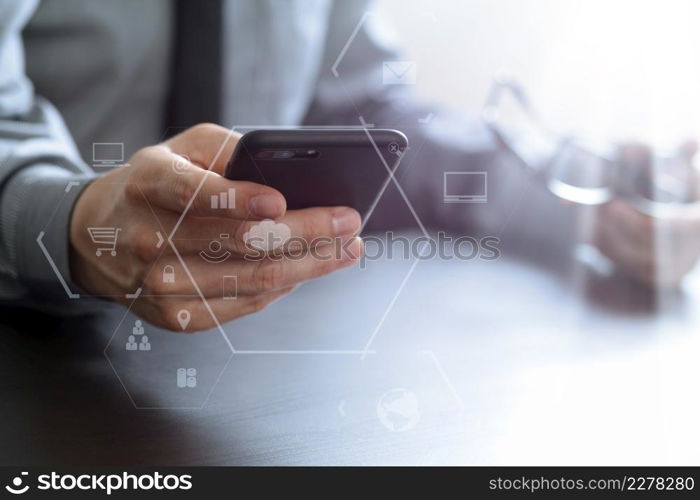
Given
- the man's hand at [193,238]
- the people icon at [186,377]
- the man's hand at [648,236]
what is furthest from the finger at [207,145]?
the man's hand at [648,236]

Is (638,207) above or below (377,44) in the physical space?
below

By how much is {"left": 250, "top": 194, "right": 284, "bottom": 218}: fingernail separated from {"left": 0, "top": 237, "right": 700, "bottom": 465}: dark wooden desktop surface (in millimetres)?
63

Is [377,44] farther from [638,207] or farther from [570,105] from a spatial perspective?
[638,207]

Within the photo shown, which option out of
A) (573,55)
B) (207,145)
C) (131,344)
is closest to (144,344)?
(131,344)

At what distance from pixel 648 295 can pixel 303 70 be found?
0.29 m

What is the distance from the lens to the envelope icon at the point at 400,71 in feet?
1.26

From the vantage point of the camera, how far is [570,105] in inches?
18.0

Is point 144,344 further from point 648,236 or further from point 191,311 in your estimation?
point 648,236

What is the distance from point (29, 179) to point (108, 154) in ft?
0.24

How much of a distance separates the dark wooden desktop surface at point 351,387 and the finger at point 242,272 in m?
0.02

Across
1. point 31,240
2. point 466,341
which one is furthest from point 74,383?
point 466,341

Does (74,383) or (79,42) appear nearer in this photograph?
Result: (74,383)

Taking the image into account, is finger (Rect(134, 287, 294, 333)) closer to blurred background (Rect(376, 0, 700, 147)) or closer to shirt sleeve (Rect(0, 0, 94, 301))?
shirt sleeve (Rect(0, 0, 94, 301))

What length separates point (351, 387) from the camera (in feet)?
1.17
